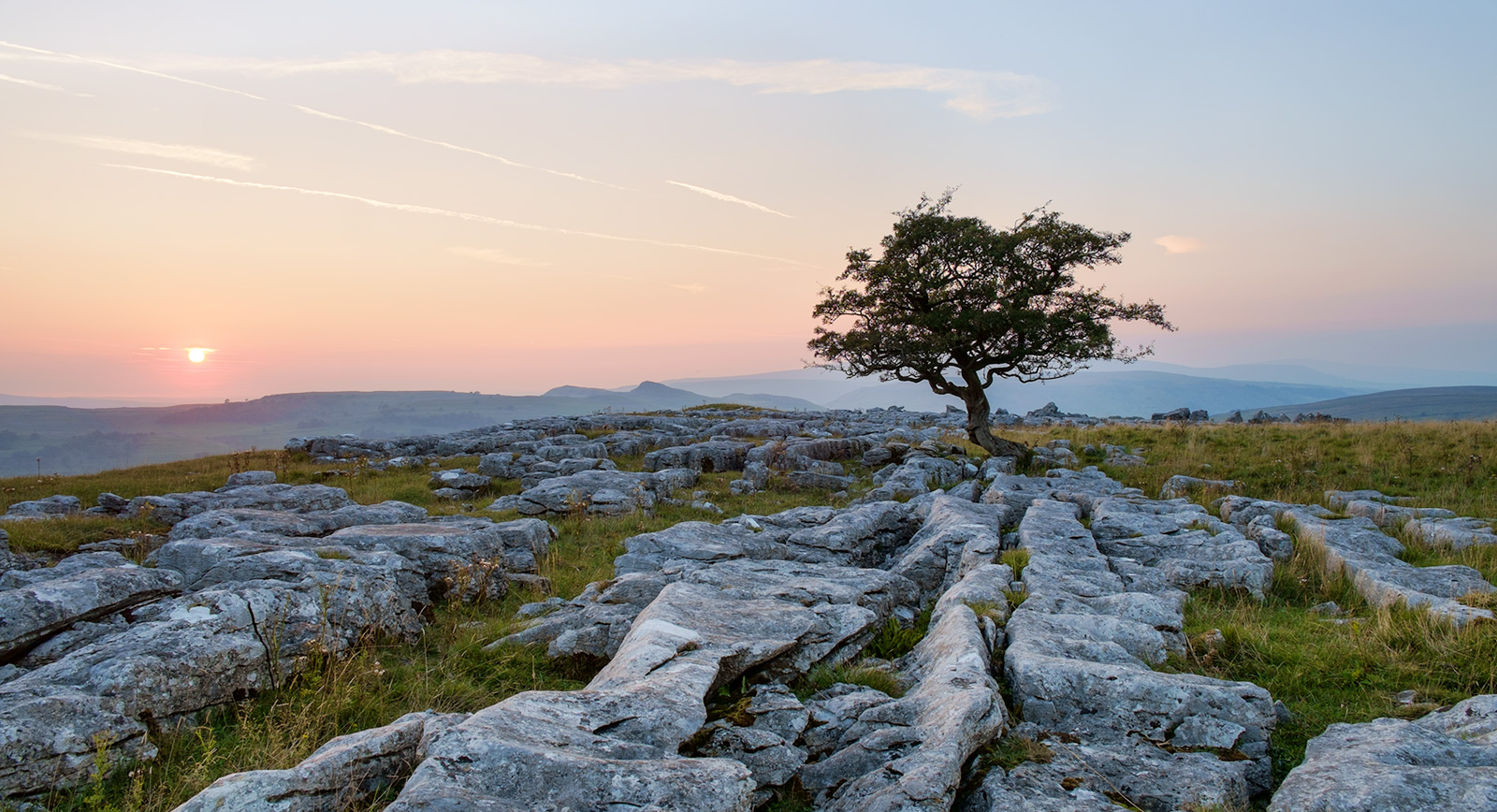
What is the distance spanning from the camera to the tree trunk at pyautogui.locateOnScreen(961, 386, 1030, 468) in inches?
1020

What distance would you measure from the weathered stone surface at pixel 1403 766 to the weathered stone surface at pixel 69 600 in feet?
38.7

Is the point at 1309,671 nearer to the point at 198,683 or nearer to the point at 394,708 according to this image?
the point at 394,708

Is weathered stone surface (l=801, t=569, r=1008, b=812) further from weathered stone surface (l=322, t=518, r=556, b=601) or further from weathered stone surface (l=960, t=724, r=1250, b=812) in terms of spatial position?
weathered stone surface (l=322, t=518, r=556, b=601)

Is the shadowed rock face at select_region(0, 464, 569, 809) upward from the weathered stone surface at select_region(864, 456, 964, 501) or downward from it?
upward

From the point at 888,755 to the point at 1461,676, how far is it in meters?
6.36

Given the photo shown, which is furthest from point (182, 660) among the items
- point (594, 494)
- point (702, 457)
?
point (702, 457)

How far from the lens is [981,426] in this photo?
86.4 feet

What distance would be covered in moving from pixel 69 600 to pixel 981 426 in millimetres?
25230

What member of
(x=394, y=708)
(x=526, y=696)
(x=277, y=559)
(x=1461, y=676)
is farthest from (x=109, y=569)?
(x=1461, y=676)

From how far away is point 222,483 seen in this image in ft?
81.9

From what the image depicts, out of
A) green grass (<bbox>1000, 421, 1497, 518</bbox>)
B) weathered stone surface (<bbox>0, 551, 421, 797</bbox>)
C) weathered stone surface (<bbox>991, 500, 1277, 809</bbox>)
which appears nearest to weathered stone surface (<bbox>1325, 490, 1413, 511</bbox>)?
green grass (<bbox>1000, 421, 1497, 518</bbox>)

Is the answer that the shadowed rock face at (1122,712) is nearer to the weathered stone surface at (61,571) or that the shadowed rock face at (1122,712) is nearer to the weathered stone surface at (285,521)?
the weathered stone surface at (61,571)

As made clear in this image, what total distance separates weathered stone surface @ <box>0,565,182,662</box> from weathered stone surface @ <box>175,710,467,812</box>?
512cm

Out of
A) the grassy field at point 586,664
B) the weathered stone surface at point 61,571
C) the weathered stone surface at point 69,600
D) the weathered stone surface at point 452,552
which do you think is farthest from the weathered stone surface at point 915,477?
the weathered stone surface at point 61,571
